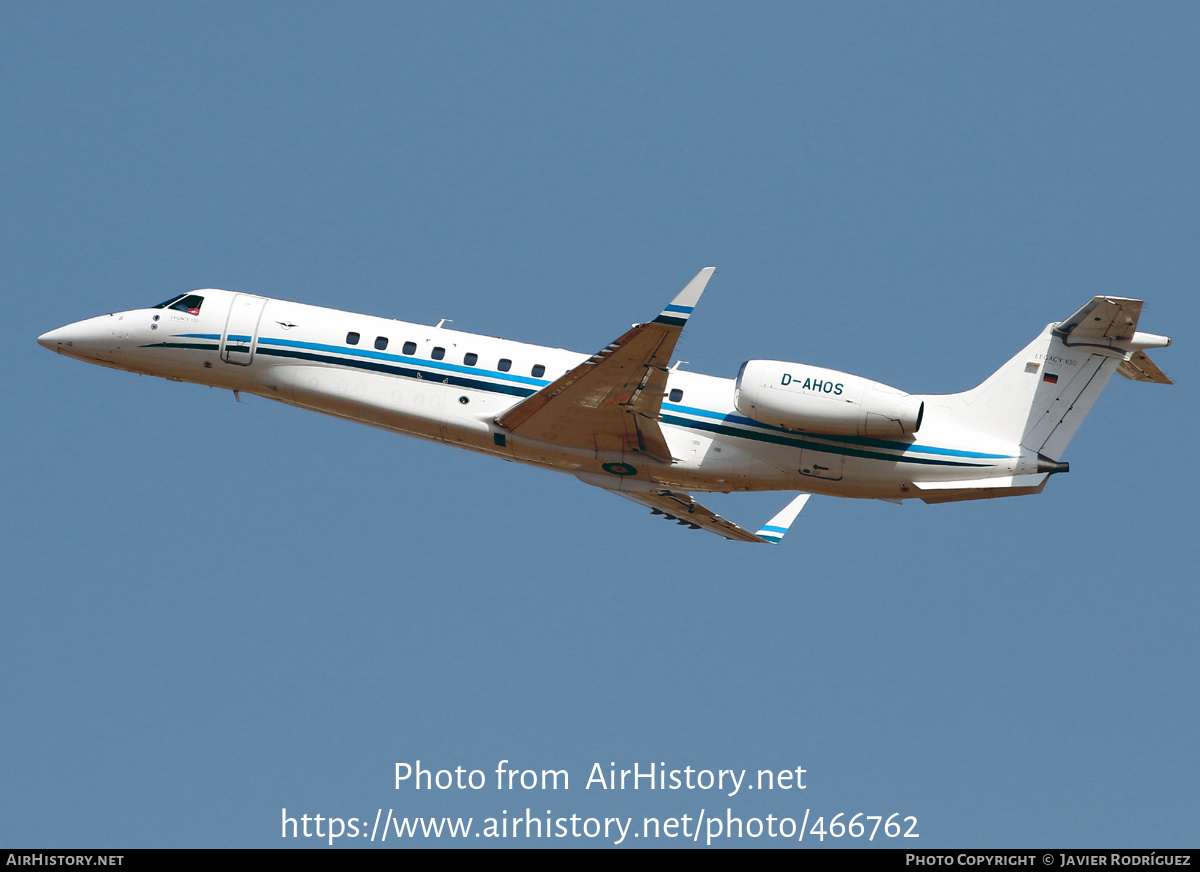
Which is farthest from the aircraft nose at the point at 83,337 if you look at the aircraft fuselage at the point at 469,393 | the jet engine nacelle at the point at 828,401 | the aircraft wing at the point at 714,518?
the jet engine nacelle at the point at 828,401

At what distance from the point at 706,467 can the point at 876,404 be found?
11.1ft

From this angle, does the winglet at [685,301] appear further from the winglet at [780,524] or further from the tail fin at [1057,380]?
the winglet at [780,524]

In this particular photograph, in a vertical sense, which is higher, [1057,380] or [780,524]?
[1057,380]

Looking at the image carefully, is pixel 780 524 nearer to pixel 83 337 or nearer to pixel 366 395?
pixel 366 395

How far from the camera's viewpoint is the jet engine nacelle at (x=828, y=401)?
2072 cm

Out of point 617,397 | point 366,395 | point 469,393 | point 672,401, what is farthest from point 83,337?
point 672,401

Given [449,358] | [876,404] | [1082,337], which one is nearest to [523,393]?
[449,358]

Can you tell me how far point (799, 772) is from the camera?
788 inches

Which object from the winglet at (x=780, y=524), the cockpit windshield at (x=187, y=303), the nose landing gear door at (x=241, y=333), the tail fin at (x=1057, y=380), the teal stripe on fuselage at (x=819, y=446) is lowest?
the teal stripe on fuselage at (x=819, y=446)

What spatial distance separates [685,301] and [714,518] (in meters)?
8.54

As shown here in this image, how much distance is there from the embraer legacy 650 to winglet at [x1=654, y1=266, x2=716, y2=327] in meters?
0.02

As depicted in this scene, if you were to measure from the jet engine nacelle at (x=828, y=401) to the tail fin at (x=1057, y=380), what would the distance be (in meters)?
1.74

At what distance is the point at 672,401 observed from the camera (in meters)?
22.6

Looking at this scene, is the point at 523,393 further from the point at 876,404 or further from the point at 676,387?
the point at 876,404
